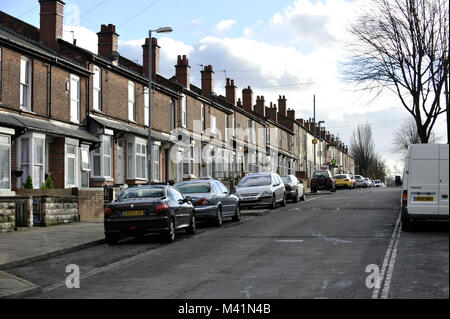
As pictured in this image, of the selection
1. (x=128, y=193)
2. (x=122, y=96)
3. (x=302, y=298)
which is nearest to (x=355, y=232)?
(x=128, y=193)

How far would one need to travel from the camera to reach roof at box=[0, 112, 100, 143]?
2184 centimetres

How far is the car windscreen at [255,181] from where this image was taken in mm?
27984

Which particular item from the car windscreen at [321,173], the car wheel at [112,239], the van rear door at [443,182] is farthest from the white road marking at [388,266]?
the car windscreen at [321,173]

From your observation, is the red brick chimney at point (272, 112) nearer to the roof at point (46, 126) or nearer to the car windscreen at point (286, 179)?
the car windscreen at point (286, 179)

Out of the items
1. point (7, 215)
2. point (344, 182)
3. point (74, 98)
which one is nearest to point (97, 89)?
point (74, 98)

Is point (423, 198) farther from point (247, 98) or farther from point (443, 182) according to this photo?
point (247, 98)

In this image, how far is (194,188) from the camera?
20203mm

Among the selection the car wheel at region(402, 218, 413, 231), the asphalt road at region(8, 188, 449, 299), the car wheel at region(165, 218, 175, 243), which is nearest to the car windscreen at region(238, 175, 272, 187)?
the asphalt road at region(8, 188, 449, 299)

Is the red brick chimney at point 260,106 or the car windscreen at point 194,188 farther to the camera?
the red brick chimney at point 260,106

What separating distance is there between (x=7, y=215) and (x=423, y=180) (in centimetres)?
1199

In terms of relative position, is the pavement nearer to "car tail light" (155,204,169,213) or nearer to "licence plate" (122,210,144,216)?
"licence plate" (122,210,144,216)

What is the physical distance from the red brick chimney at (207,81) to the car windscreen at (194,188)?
29.4 m
